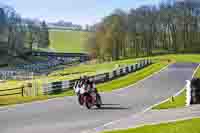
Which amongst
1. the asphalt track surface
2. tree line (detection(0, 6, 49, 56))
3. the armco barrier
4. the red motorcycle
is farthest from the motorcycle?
tree line (detection(0, 6, 49, 56))

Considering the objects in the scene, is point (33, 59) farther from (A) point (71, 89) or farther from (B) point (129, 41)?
(A) point (71, 89)

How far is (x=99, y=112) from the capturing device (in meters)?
19.0

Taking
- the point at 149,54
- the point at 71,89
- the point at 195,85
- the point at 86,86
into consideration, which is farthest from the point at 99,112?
the point at 149,54

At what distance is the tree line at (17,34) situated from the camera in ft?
472

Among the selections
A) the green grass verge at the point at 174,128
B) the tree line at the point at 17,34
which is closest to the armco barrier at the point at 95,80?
the green grass verge at the point at 174,128

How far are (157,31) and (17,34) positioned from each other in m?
52.2

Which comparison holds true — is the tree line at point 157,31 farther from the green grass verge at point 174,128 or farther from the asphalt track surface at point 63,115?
the green grass verge at point 174,128

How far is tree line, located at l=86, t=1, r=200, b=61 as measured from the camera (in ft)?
395

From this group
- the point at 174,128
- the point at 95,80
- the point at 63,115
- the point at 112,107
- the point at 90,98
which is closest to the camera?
the point at 174,128

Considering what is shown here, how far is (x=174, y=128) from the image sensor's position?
12.5m

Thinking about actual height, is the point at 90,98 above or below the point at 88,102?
above

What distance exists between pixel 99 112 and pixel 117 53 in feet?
333

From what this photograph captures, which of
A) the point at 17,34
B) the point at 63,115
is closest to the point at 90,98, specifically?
the point at 63,115

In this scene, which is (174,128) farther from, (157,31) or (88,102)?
(157,31)
